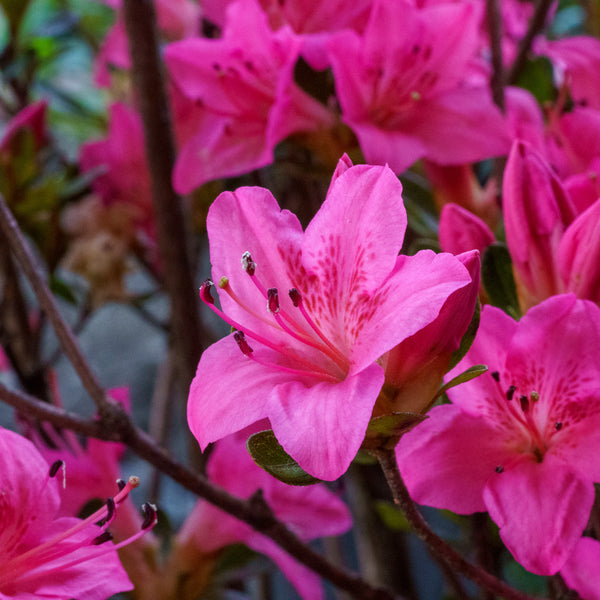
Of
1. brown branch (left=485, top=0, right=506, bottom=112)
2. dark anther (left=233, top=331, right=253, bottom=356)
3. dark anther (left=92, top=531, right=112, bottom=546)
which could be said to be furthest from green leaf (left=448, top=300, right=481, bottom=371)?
brown branch (left=485, top=0, right=506, bottom=112)

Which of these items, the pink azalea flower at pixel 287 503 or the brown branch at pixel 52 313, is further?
the pink azalea flower at pixel 287 503

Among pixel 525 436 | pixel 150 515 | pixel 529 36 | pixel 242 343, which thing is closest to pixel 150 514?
pixel 150 515

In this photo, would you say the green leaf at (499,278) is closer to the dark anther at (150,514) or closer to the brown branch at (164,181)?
the dark anther at (150,514)

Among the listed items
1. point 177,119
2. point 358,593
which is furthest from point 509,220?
point 177,119

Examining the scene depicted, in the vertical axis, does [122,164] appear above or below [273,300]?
below

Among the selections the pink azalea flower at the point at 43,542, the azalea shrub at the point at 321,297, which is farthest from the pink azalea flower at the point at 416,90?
the pink azalea flower at the point at 43,542

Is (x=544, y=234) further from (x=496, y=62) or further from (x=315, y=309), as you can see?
(x=496, y=62)
